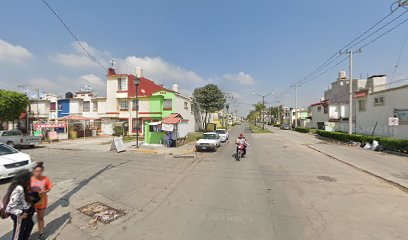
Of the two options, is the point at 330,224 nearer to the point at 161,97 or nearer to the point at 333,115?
the point at 161,97

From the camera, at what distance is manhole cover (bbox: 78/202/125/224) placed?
5.74 meters

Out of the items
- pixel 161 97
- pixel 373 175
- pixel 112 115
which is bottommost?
pixel 373 175

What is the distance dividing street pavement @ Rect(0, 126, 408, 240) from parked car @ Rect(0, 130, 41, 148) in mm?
11844

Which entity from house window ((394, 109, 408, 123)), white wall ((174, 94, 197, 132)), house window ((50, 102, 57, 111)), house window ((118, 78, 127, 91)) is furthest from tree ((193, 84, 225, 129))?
house window ((394, 109, 408, 123))

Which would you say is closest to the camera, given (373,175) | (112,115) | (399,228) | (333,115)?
(399,228)

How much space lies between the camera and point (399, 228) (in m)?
5.26

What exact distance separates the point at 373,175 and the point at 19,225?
13526mm

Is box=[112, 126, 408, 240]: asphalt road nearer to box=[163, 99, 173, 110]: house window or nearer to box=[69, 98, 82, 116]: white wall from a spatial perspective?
box=[163, 99, 173, 110]: house window

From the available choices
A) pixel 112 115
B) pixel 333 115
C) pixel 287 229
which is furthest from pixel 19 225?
pixel 333 115

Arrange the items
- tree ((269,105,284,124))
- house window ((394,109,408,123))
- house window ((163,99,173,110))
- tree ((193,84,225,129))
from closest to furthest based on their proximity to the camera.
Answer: house window ((394,109,408,123))
house window ((163,99,173,110))
tree ((193,84,225,129))
tree ((269,105,284,124))

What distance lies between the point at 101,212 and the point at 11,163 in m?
5.91

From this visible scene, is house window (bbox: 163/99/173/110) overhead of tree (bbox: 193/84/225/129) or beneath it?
beneath

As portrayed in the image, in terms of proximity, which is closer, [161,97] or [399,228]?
[399,228]

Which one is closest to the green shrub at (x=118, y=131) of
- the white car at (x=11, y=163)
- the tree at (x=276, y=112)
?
the white car at (x=11, y=163)
